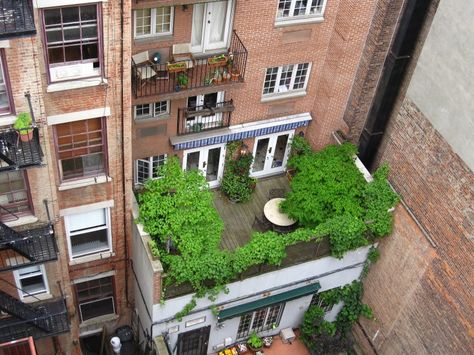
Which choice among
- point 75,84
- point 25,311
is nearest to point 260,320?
point 25,311

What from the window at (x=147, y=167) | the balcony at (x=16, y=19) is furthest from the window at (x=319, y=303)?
the balcony at (x=16, y=19)

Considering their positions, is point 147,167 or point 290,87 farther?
point 290,87

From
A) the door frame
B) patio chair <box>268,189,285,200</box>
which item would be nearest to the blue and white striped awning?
the door frame

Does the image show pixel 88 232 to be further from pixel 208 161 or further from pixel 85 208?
pixel 208 161

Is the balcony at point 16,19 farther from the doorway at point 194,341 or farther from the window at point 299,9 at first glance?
the doorway at point 194,341

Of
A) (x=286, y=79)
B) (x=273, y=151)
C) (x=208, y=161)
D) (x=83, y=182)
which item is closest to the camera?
(x=83, y=182)
